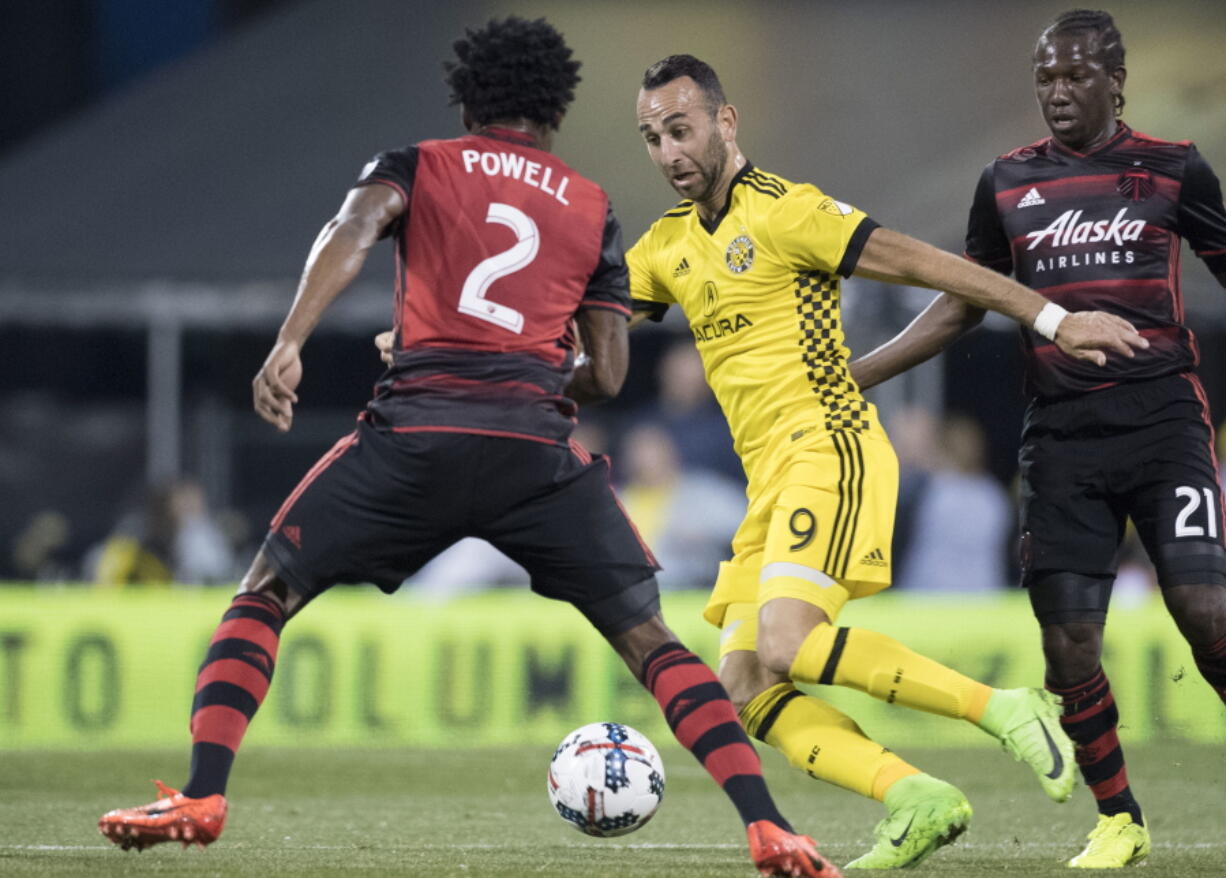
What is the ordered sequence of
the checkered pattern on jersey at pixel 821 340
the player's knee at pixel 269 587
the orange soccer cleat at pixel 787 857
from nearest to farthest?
the orange soccer cleat at pixel 787 857
the player's knee at pixel 269 587
the checkered pattern on jersey at pixel 821 340

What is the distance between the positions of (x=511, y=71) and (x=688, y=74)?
950 mm

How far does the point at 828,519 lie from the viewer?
599 centimetres

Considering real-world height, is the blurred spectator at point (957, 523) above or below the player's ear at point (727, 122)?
below

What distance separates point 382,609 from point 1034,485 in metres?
5.84

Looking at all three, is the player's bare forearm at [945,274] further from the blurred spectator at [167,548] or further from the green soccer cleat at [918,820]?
the blurred spectator at [167,548]

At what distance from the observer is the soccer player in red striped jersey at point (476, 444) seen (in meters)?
5.25

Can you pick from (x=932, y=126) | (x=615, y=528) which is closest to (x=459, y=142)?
(x=615, y=528)

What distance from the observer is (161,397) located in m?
15.1

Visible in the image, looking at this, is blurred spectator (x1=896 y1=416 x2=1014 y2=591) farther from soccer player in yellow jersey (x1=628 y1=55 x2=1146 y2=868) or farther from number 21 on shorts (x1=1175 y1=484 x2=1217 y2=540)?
soccer player in yellow jersey (x1=628 y1=55 x2=1146 y2=868)

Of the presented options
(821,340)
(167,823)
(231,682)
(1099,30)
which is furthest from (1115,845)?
(167,823)

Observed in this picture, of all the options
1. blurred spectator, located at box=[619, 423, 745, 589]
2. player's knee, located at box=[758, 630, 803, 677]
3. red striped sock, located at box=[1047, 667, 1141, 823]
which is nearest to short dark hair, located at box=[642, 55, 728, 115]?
player's knee, located at box=[758, 630, 803, 677]

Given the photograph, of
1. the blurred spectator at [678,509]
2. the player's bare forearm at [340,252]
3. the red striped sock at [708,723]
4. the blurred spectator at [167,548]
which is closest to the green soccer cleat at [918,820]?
the red striped sock at [708,723]

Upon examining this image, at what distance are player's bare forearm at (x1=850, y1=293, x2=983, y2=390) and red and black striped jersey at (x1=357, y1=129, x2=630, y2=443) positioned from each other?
5.27ft

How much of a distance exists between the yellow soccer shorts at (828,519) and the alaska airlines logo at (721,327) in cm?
41
